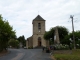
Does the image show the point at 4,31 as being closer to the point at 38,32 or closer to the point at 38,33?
the point at 38,33

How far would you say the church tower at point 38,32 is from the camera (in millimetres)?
86688

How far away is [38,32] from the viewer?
87.8 metres

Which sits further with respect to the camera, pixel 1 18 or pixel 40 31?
pixel 40 31

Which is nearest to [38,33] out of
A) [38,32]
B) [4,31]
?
[38,32]

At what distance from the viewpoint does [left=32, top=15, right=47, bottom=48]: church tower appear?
86688 mm

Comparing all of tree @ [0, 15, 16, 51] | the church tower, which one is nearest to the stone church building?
the church tower

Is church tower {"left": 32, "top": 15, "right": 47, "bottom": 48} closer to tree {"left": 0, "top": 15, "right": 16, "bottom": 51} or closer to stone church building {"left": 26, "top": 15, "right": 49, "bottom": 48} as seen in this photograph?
stone church building {"left": 26, "top": 15, "right": 49, "bottom": 48}

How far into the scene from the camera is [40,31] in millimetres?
87750

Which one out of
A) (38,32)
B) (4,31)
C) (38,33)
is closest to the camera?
(4,31)

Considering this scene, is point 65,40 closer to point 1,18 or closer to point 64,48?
point 64,48

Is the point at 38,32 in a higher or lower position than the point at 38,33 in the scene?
higher

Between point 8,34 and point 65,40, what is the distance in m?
24.7

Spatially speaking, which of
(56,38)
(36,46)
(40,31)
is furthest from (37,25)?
(56,38)

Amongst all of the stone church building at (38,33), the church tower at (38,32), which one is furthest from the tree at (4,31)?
the church tower at (38,32)
